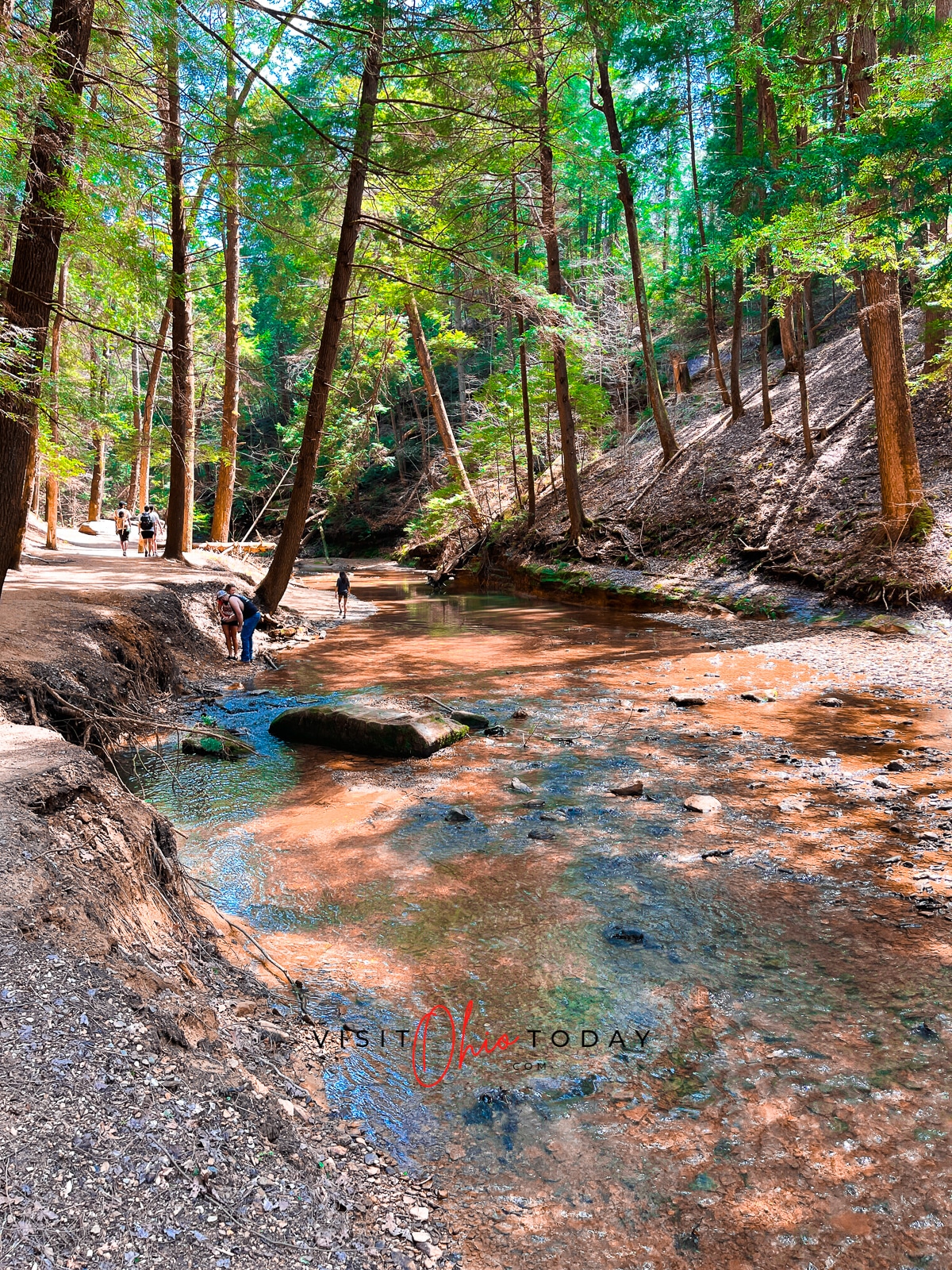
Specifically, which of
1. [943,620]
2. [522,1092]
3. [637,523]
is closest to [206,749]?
[522,1092]

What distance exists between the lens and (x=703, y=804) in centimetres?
608

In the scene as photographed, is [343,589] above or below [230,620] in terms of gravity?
above

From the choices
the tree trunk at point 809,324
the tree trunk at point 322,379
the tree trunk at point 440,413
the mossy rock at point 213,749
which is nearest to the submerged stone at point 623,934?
the mossy rock at point 213,749

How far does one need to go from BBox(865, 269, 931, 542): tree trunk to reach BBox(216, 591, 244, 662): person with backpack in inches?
444

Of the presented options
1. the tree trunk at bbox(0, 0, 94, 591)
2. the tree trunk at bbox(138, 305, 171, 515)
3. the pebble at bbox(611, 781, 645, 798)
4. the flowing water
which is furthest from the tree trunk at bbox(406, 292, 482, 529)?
the pebble at bbox(611, 781, 645, 798)

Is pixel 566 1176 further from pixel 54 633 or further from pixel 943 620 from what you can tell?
pixel 943 620

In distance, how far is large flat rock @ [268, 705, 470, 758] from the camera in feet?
26.0

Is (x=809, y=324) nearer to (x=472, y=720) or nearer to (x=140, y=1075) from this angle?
(x=472, y=720)

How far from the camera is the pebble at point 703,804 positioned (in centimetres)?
602

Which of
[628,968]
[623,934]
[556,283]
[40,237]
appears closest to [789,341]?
[556,283]

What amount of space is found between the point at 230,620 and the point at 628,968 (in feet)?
32.5

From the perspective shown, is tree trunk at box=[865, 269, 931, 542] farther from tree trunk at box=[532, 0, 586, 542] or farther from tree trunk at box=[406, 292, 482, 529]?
tree trunk at box=[406, 292, 482, 529]

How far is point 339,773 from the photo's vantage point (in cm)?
A: 743

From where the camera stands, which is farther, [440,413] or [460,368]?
[460,368]
